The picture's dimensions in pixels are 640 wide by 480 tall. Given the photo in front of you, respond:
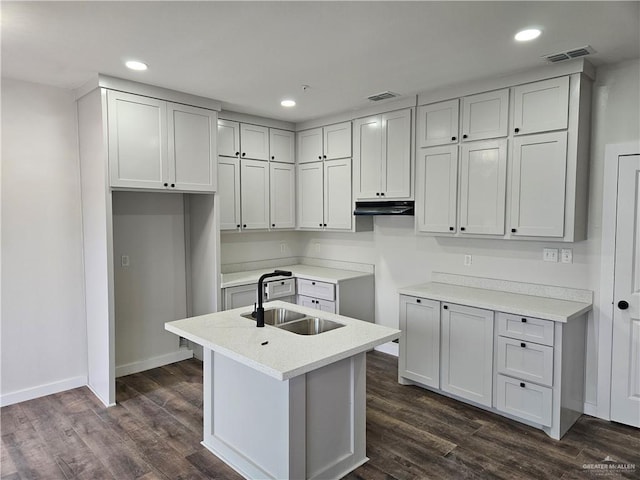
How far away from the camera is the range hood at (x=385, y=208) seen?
3.97 meters

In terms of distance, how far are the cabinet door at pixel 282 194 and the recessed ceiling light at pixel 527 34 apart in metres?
2.89

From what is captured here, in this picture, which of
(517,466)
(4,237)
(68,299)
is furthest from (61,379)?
(517,466)

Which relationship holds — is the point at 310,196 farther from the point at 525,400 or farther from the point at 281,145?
the point at 525,400

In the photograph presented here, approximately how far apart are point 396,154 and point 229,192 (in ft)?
5.79

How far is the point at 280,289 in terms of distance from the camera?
4.62 meters

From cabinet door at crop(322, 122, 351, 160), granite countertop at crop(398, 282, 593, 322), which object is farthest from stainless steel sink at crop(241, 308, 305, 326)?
cabinet door at crop(322, 122, 351, 160)

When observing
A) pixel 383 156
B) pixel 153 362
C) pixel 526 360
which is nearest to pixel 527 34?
pixel 383 156

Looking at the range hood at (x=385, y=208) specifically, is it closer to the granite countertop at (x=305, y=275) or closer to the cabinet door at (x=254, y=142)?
the granite countertop at (x=305, y=275)

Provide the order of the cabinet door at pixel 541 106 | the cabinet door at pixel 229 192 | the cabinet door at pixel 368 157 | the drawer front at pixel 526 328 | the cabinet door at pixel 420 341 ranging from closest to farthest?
the drawer front at pixel 526 328
the cabinet door at pixel 541 106
the cabinet door at pixel 420 341
the cabinet door at pixel 368 157
the cabinet door at pixel 229 192

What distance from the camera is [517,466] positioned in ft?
8.44

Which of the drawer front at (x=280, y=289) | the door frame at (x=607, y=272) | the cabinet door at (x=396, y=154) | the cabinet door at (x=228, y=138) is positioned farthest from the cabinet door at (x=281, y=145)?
the door frame at (x=607, y=272)

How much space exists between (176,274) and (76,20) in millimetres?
2594

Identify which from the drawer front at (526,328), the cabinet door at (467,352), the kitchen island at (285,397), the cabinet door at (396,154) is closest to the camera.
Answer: the kitchen island at (285,397)

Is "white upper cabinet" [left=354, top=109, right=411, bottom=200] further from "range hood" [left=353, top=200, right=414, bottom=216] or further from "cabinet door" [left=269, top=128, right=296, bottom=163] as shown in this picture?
"cabinet door" [left=269, top=128, right=296, bottom=163]
